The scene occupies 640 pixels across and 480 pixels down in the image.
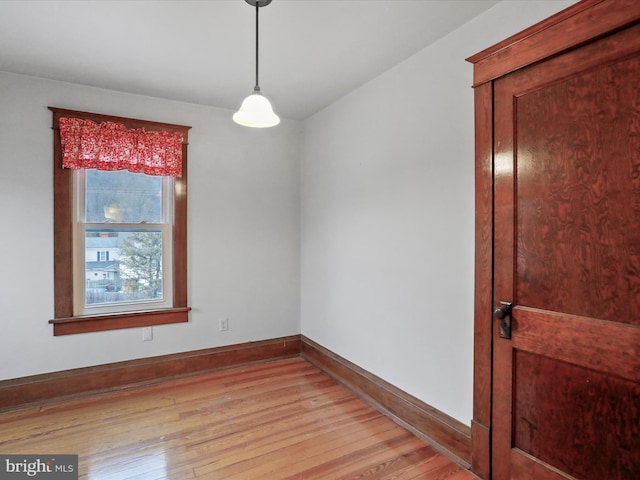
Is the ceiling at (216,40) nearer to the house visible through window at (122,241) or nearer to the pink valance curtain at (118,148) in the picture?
the pink valance curtain at (118,148)

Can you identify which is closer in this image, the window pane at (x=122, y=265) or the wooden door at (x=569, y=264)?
the wooden door at (x=569, y=264)

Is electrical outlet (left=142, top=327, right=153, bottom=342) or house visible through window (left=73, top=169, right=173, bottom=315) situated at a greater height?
house visible through window (left=73, top=169, right=173, bottom=315)

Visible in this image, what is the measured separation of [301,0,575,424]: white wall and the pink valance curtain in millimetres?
1515

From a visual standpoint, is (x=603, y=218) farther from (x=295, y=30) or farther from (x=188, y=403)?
(x=188, y=403)

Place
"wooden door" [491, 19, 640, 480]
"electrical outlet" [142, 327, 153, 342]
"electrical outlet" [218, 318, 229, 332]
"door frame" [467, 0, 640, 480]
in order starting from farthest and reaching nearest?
"electrical outlet" [218, 318, 229, 332] → "electrical outlet" [142, 327, 153, 342] → "door frame" [467, 0, 640, 480] → "wooden door" [491, 19, 640, 480]

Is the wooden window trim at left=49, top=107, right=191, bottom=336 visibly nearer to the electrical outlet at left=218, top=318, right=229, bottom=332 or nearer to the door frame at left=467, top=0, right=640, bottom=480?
the electrical outlet at left=218, top=318, right=229, bottom=332

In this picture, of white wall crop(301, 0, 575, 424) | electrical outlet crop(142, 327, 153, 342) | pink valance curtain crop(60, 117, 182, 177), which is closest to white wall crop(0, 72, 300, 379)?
electrical outlet crop(142, 327, 153, 342)

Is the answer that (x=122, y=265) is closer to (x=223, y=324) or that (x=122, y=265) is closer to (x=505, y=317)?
(x=223, y=324)

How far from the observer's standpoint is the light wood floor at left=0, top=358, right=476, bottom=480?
2.10m

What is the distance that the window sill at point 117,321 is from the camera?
3.05 m

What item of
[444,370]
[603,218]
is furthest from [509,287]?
[444,370]

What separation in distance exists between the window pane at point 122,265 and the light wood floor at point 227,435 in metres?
0.88

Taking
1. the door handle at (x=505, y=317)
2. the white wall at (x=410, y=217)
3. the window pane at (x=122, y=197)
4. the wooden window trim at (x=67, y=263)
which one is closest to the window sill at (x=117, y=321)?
the wooden window trim at (x=67, y=263)

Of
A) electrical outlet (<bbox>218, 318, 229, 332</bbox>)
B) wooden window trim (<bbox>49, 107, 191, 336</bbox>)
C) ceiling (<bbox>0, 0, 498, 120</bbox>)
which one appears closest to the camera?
ceiling (<bbox>0, 0, 498, 120</bbox>)
